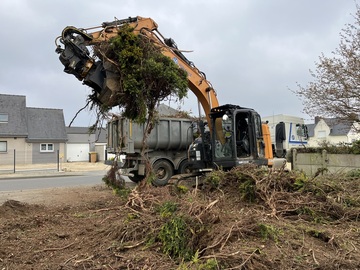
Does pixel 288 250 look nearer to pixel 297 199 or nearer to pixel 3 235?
pixel 297 199

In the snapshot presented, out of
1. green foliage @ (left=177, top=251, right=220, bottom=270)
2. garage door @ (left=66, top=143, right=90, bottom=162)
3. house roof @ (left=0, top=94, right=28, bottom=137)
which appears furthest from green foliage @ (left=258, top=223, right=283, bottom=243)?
garage door @ (left=66, top=143, right=90, bottom=162)

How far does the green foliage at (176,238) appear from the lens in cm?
367

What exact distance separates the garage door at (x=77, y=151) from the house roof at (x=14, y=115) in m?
7.28

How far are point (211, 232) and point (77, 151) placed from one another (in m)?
38.0

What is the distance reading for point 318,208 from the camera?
5.02 metres

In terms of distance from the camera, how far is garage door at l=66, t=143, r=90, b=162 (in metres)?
38.8

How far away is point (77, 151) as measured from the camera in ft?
130

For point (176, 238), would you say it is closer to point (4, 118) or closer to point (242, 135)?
point (242, 135)

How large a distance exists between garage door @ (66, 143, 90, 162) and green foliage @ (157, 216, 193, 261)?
3656 centimetres

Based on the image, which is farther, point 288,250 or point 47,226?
point 47,226

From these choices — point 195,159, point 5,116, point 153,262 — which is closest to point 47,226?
point 153,262

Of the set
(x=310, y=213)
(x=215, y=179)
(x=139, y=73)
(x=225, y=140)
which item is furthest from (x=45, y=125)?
(x=310, y=213)

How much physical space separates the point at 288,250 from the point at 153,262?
1.47m

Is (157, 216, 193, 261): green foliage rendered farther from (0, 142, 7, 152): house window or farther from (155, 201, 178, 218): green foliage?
(0, 142, 7, 152): house window
